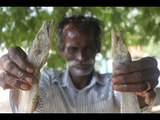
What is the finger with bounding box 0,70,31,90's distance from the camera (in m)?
1.34

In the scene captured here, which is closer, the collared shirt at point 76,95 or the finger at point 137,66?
the finger at point 137,66

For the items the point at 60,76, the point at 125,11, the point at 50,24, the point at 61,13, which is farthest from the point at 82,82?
the point at 50,24

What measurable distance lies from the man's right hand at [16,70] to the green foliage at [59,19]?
1750 mm

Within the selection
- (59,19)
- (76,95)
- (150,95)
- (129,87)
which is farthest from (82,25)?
(129,87)

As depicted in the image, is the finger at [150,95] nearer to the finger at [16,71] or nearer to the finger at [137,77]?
the finger at [137,77]

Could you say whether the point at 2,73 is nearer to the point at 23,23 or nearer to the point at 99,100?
the point at 99,100

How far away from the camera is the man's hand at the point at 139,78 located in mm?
1336

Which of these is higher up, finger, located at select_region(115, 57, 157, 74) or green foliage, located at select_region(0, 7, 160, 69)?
green foliage, located at select_region(0, 7, 160, 69)

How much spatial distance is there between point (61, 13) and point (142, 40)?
132cm

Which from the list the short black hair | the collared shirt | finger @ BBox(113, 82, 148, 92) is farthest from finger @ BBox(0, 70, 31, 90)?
the short black hair

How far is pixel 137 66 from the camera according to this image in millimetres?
1432

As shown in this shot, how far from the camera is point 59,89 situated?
2.74m

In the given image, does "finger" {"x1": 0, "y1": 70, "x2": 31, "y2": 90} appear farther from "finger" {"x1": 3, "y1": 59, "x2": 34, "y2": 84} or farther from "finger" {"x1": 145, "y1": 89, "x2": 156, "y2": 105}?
"finger" {"x1": 145, "y1": 89, "x2": 156, "y2": 105}

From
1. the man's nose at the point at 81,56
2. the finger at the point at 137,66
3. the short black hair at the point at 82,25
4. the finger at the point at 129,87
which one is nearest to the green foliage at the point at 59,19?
the short black hair at the point at 82,25
